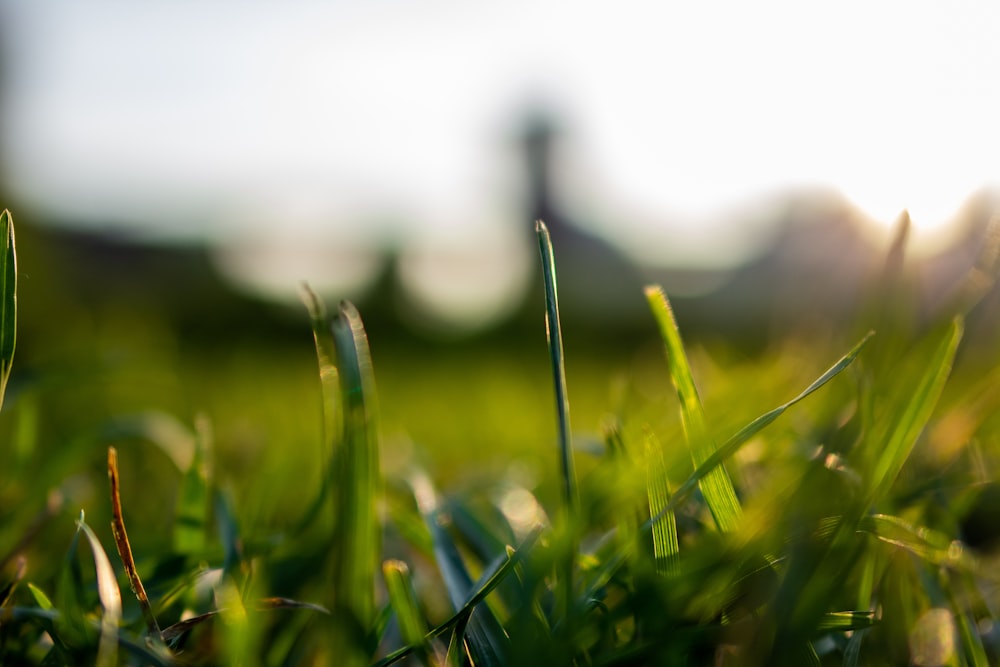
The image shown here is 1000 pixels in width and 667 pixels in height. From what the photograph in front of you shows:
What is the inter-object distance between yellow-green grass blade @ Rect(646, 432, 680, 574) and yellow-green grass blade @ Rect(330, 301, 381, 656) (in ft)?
0.34

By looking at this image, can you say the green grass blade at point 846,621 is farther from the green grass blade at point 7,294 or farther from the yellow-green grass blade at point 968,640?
the green grass blade at point 7,294

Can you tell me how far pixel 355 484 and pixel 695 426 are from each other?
5.8 inches

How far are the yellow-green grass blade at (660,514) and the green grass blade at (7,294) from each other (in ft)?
0.78

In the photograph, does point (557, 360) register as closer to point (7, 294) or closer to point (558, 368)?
point (558, 368)

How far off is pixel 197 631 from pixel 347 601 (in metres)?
0.15

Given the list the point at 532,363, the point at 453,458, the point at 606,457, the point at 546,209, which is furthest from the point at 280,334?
the point at 546,209

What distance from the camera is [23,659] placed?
1.07 ft

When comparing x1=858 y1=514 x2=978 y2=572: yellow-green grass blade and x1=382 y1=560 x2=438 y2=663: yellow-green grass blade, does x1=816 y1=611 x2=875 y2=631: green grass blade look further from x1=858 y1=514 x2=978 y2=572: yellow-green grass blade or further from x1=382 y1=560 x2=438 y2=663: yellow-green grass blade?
x1=382 y1=560 x2=438 y2=663: yellow-green grass blade

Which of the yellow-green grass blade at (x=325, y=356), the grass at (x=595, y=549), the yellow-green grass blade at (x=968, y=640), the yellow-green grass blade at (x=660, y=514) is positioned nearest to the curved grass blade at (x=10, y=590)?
the grass at (x=595, y=549)

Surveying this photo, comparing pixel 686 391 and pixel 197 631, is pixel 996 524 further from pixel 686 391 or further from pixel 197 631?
pixel 197 631

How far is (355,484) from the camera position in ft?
0.77

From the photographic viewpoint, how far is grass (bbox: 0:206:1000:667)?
0.82 ft

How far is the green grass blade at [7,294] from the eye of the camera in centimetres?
29

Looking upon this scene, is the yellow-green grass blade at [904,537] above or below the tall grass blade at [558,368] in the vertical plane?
below
